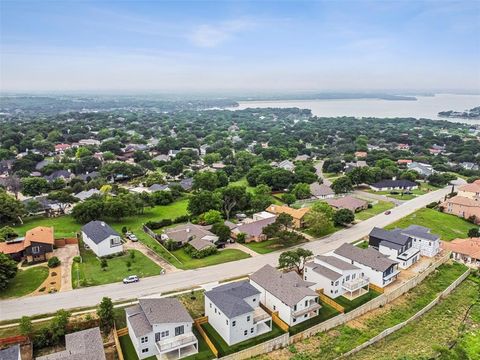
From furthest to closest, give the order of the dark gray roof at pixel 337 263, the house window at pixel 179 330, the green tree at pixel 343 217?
the green tree at pixel 343 217 < the dark gray roof at pixel 337 263 < the house window at pixel 179 330

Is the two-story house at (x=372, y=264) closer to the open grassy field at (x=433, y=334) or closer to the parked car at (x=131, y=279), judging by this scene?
the open grassy field at (x=433, y=334)

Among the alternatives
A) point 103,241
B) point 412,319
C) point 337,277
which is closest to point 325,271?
point 337,277

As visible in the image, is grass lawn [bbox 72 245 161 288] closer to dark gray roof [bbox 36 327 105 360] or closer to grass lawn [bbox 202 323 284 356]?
dark gray roof [bbox 36 327 105 360]

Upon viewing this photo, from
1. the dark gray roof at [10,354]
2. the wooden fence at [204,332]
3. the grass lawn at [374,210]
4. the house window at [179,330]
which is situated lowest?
the wooden fence at [204,332]

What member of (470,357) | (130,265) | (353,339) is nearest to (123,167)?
(130,265)

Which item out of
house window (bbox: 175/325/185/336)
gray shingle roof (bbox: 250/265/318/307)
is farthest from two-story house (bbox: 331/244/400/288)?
house window (bbox: 175/325/185/336)

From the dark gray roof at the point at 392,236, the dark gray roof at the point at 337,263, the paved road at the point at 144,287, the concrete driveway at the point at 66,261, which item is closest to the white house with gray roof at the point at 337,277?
the dark gray roof at the point at 337,263

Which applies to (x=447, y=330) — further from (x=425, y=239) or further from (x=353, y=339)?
(x=425, y=239)
